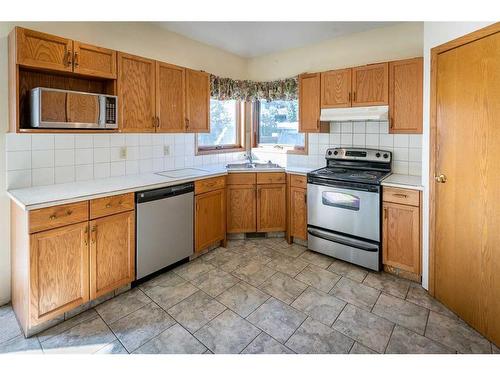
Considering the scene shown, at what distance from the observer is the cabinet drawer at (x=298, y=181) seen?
340cm

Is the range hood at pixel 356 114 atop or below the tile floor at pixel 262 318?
atop

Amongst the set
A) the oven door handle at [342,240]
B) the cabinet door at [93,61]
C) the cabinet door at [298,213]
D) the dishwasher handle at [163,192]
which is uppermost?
the cabinet door at [93,61]

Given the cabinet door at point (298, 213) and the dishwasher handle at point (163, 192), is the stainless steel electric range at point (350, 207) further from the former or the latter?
the dishwasher handle at point (163, 192)

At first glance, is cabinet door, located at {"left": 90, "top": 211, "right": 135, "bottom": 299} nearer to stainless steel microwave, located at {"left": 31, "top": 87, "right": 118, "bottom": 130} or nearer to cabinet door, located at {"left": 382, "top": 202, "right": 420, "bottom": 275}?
stainless steel microwave, located at {"left": 31, "top": 87, "right": 118, "bottom": 130}

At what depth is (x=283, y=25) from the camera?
123 inches

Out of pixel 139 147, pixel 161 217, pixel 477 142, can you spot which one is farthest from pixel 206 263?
pixel 477 142

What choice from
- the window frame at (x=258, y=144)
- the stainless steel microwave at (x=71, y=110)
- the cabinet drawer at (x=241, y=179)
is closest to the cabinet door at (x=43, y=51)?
the stainless steel microwave at (x=71, y=110)

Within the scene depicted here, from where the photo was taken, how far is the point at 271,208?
363 cm

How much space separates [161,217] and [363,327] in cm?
180

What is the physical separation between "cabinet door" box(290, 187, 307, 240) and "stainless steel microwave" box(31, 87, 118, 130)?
6.53 ft

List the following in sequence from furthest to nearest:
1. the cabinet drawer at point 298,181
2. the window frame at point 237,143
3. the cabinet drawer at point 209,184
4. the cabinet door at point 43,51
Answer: the window frame at point 237,143
the cabinet drawer at point 298,181
the cabinet drawer at point 209,184
the cabinet door at point 43,51

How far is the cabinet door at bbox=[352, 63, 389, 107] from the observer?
2943 millimetres

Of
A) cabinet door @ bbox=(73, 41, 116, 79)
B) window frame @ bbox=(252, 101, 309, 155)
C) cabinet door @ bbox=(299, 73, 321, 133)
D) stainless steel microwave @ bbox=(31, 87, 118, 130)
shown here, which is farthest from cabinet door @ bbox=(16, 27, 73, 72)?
window frame @ bbox=(252, 101, 309, 155)

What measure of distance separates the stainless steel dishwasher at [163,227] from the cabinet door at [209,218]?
Answer: 10 centimetres
